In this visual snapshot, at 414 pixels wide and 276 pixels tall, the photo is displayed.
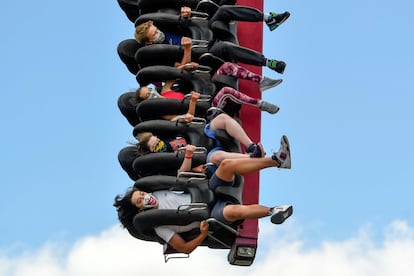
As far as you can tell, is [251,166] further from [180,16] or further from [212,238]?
[180,16]

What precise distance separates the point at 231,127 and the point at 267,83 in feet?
4.97

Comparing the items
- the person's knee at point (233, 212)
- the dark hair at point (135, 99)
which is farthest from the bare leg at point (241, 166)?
the dark hair at point (135, 99)

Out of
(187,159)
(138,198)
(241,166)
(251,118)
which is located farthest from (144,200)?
(251,118)

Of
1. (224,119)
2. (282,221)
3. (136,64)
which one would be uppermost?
(136,64)

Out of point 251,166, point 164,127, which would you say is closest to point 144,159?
point 164,127

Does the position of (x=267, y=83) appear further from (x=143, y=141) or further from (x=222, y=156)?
(x=143, y=141)

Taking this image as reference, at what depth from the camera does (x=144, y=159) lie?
2348 cm

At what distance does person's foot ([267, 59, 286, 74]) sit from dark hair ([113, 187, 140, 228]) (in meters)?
2.54

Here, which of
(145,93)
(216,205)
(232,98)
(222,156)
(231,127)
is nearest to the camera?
(222,156)

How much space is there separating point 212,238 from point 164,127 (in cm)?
164

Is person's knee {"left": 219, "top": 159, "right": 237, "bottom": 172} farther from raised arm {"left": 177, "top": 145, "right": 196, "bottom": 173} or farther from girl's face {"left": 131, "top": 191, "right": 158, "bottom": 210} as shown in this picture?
girl's face {"left": 131, "top": 191, "right": 158, "bottom": 210}

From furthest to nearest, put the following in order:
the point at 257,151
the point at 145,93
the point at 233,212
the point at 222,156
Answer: the point at 145,93 → the point at 222,156 → the point at 233,212 → the point at 257,151

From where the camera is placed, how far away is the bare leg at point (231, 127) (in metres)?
22.7

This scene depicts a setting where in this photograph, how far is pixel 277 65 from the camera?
23906mm
